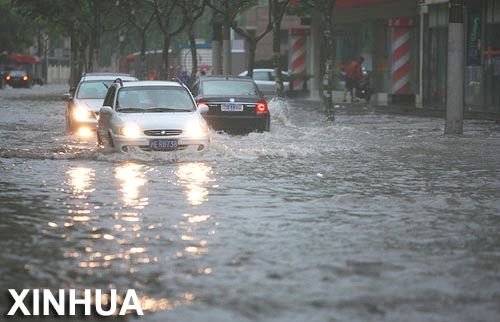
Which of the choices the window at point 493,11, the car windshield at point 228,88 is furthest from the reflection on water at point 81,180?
the window at point 493,11

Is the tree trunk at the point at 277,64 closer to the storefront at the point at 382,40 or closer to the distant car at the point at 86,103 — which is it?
the storefront at the point at 382,40

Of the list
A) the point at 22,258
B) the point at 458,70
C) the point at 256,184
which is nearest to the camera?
the point at 22,258

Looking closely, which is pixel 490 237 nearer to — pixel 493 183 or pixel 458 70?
pixel 493 183

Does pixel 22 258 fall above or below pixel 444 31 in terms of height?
below

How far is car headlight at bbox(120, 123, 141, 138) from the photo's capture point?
61.4ft

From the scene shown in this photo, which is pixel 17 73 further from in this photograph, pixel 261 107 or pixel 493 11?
pixel 261 107

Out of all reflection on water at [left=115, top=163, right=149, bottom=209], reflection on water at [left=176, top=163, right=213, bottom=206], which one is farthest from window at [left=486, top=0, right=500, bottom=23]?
reflection on water at [left=115, top=163, right=149, bottom=209]

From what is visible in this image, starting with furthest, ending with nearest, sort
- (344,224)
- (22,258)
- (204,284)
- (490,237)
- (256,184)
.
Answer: (256,184) → (344,224) → (490,237) → (22,258) → (204,284)

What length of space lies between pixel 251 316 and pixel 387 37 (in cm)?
4056

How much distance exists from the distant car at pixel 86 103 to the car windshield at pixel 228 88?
1.94 meters

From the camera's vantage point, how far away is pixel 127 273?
869 cm

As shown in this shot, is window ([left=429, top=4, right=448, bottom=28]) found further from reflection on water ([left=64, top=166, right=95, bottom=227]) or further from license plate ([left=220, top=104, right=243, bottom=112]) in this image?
reflection on water ([left=64, top=166, right=95, bottom=227])

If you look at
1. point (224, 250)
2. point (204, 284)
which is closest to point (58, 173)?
point (224, 250)

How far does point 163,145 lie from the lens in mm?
18734
